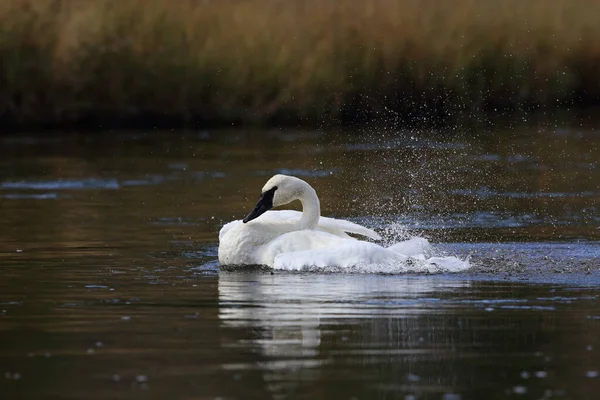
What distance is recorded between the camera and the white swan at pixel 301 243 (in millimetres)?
10547

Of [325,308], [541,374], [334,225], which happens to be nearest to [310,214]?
[334,225]

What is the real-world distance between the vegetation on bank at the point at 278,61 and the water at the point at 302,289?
130 inches

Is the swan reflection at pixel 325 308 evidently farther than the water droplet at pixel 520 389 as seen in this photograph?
Yes

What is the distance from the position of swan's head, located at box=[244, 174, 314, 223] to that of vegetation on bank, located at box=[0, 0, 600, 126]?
1071 centimetres

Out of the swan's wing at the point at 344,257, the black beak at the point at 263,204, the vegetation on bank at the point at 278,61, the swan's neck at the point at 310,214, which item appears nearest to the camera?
the swan's wing at the point at 344,257

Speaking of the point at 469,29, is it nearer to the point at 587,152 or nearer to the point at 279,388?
the point at 587,152

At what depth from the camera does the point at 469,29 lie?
24.0m

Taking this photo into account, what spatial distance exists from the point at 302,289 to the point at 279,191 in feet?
6.65

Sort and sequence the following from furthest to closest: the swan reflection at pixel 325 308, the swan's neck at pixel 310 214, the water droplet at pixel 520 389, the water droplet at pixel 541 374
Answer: the swan's neck at pixel 310 214 < the swan reflection at pixel 325 308 < the water droplet at pixel 541 374 < the water droplet at pixel 520 389

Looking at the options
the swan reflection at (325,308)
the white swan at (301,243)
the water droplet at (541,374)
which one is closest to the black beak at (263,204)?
the white swan at (301,243)

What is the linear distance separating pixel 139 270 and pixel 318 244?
1.25 meters

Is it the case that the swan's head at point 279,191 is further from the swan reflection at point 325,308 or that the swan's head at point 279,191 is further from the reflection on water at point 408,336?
the reflection on water at point 408,336

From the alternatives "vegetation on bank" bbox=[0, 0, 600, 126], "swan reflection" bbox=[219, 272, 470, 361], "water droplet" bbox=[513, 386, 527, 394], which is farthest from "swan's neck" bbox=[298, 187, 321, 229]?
"vegetation on bank" bbox=[0, 0, 600, 126]

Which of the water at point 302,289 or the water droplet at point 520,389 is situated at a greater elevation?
the water at point 302,289
